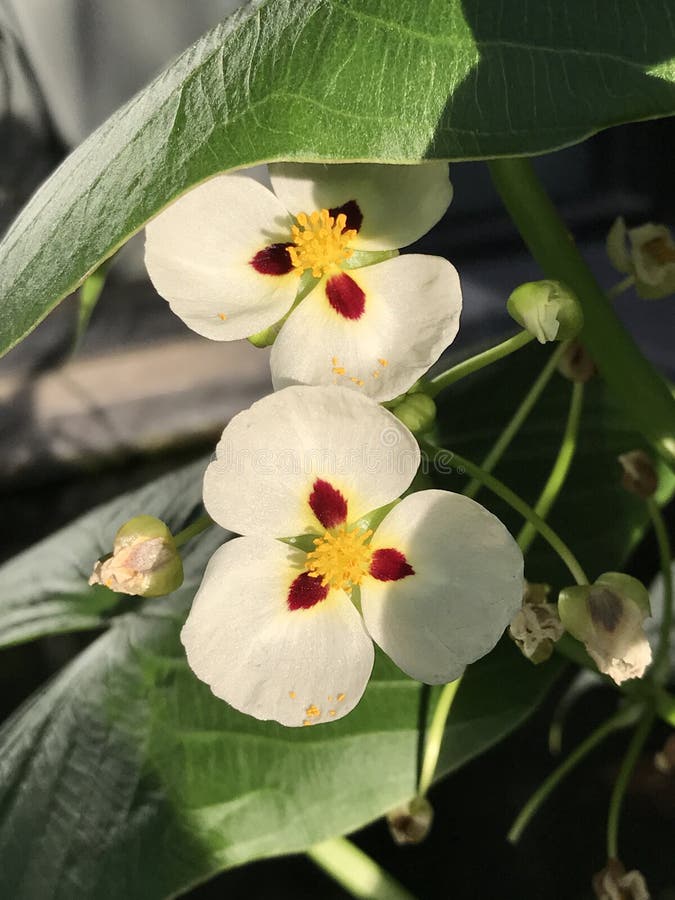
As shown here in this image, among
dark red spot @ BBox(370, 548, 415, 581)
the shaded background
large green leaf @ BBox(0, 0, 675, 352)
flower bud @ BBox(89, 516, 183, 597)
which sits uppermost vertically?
large green leaf @ BBox(0, 0, 675, 352)

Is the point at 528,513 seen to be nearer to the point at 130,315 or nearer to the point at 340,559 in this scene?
the point at 340,559

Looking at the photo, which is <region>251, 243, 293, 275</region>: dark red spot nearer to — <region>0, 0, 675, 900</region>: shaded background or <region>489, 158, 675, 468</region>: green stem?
<region>489, 158, 675, 468</region>: green stem

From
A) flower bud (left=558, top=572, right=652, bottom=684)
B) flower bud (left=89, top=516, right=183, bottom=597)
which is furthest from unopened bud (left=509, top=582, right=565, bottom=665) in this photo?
flower bud (left=89, top=516, right=183, bottom=597)

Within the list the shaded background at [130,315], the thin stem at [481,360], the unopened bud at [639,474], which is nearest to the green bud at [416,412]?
the thin stem at [481,360]

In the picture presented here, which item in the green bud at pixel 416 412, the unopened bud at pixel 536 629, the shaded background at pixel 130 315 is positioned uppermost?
the green bud at pixel 416 412

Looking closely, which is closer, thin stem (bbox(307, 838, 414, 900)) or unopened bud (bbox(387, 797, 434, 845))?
→ unopened bud (bbox(387, 797, 434, 845))

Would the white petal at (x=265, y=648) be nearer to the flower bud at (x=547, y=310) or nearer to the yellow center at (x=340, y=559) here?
the yellow center at (x=340, y=559)

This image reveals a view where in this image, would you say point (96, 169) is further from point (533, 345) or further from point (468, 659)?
point (533, 345)
